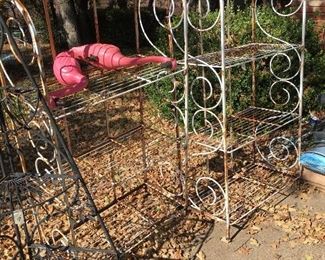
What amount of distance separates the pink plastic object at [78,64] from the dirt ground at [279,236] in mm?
1633

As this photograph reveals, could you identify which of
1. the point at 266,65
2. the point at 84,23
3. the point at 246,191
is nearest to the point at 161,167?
the point at 246,191

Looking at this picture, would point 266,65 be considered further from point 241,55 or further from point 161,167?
point 161,167

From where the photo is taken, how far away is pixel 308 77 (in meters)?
5.57

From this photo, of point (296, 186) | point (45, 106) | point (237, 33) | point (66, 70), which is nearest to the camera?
point (45, 106)

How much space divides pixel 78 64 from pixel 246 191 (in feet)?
7.50

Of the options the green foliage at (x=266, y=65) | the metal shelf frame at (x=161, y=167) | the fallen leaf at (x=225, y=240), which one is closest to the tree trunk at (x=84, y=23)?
the green foliage at (x=266, y=65)

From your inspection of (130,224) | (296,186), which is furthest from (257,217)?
(130,224)

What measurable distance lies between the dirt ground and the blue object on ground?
1.07 ft

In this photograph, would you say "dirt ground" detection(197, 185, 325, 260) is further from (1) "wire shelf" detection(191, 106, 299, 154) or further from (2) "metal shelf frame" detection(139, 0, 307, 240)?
(1) "wire shelf" detection(191, 106, 299, 154)

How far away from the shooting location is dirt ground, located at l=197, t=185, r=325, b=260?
3412mm

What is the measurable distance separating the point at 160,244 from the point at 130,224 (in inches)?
15.0

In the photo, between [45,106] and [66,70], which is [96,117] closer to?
[66,70]

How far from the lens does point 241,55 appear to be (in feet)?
12.5

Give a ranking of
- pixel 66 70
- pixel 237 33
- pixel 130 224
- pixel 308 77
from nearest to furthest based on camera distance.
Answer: pixel 66 70 < pixel 130 224 < pixel 237 33 < pixel 308 77
